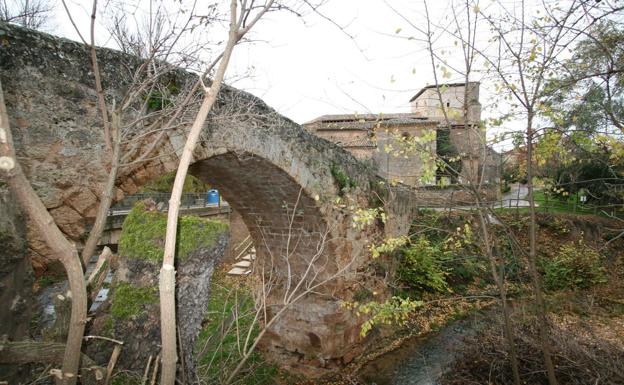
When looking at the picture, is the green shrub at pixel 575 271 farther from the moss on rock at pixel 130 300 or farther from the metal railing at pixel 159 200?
the moss on rock at pixel 130 300

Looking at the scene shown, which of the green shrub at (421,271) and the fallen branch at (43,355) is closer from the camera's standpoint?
the fallen branch at (43,355)

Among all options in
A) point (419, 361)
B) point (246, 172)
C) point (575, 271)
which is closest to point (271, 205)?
point (246, 172)

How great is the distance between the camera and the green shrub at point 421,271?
8594mm

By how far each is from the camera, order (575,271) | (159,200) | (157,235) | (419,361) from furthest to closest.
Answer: (159,200), (575,271), (419,361), (157,235)

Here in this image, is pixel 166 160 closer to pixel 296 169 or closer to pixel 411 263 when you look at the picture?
pixel 296 169

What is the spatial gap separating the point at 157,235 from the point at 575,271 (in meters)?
11.8

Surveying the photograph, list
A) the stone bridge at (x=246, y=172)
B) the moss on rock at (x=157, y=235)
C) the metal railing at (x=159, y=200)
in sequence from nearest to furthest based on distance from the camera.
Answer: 1. the moss on rock at (x=157, y=235)
2. the stone bridge at (x=246, y=172)
3. the metal railing at (x=159, y=200)

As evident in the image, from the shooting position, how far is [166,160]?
327 centimetres

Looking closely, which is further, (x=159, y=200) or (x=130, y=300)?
(x=159, y=200)

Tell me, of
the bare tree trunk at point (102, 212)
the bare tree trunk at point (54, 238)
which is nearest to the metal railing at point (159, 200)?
the bare tree trunk at point (102, 212)

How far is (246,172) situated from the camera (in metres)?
4.70

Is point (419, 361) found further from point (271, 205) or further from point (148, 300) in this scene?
point (148, 300)

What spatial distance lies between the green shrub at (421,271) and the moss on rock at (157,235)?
7244mm

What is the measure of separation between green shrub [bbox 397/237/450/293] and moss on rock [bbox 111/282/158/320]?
7.43m
